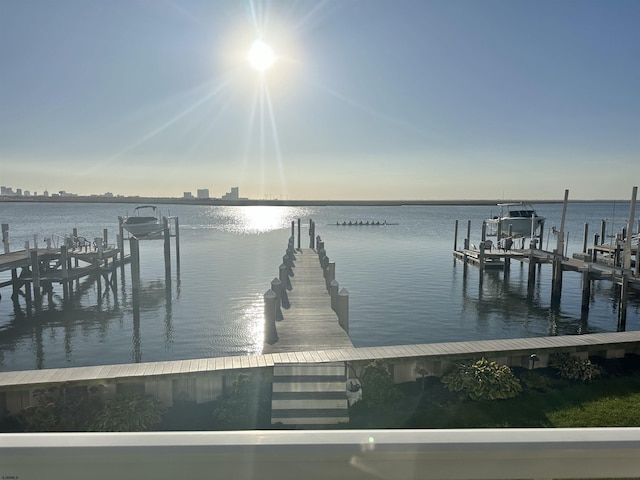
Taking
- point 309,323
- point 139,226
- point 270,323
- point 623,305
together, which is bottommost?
point 623,305

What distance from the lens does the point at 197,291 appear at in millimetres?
26500

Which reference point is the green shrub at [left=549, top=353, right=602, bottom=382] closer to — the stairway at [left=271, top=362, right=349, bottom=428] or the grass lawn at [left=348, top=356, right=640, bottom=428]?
the grass lawn at [left=348, top=356, right=640, bottom=428]

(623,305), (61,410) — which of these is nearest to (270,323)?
(61,410)

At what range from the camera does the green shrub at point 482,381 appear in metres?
8.48

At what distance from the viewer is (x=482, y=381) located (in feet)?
28.1

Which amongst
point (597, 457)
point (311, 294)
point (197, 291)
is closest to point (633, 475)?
point (597, 457)

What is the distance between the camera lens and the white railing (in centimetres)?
136

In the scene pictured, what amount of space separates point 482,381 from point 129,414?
240 inches

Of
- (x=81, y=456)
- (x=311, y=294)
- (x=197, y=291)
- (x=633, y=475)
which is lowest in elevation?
(x=197, y=291)

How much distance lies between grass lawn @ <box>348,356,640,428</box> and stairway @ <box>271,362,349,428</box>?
40cm

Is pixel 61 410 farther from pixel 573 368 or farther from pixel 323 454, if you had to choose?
pixel 573 368

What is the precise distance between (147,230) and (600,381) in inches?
1368

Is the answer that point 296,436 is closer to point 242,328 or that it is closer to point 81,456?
point 81,456

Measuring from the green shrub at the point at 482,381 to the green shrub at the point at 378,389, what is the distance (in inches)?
45.3
